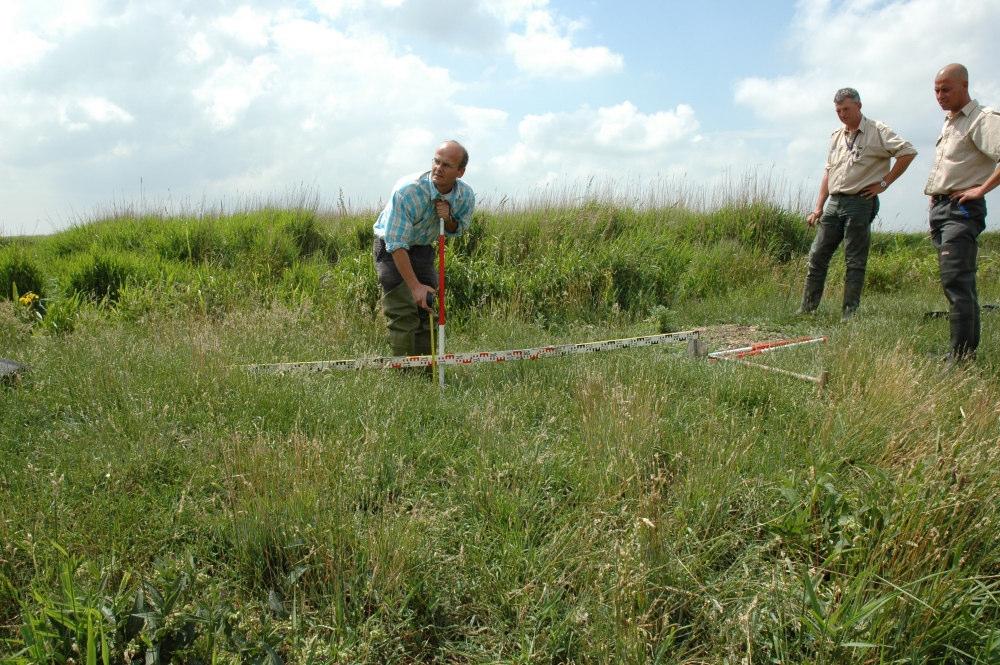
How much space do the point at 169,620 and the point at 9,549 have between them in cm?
100

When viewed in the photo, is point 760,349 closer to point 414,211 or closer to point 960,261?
point 960,261

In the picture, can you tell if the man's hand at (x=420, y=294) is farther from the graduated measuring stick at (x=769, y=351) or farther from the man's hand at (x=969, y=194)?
the man's hand at (x=969, y=194)

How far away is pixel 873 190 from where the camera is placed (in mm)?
7375

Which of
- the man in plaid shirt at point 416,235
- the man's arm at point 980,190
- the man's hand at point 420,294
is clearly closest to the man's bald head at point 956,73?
the man's arm at point 980,190

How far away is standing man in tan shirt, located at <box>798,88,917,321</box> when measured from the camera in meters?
7.22

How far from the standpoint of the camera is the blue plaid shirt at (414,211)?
5.41 m

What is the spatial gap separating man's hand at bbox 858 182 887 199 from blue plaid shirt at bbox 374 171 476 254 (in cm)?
440

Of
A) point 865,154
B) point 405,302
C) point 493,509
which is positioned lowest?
point 493,509

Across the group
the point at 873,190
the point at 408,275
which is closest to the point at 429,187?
the point at 408,275

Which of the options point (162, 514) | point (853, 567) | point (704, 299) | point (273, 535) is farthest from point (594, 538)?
point (704, 299)

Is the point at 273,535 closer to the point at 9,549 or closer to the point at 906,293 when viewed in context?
the point at 9,549

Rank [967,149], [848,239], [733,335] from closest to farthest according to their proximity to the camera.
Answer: [967,149]
[848,239]
[733,335]

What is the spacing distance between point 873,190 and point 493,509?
6.15 m

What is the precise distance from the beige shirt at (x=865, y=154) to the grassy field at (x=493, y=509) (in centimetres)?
226
